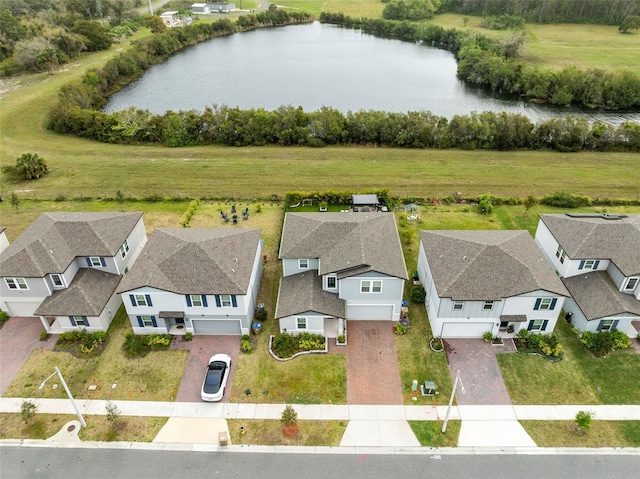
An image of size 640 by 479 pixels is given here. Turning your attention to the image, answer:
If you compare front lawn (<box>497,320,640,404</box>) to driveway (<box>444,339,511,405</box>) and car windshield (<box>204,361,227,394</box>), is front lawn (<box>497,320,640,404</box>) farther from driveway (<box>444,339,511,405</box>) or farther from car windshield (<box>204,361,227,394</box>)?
car windshield (<box>204,361,227,394</box>)

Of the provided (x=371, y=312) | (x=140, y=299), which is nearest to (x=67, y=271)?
(x=140, y=299)

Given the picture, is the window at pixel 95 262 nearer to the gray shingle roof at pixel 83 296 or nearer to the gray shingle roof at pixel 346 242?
the gray shingle roof at pixel 83 296

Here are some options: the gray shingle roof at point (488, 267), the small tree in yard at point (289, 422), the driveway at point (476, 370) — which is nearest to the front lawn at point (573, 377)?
the driveway at point (476, 370)

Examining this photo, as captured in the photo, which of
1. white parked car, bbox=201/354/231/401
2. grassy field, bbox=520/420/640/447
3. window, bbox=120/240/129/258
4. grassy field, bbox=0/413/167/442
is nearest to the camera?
grassy field, bbox=520/420/640/447

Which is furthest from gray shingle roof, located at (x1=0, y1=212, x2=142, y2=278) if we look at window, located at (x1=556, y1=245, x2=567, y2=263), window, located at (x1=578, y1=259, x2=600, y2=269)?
window, located at (x1=578, y1=259, x2=600, y2=269)

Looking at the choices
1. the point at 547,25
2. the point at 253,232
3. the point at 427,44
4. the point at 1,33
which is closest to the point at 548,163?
the point at 253,232

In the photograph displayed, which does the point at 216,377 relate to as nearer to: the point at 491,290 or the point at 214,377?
the point at 214,377

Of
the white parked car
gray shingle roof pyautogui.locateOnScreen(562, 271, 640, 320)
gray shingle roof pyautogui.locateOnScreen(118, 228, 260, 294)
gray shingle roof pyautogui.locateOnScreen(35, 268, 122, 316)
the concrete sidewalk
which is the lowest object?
the concrete sidewalk
